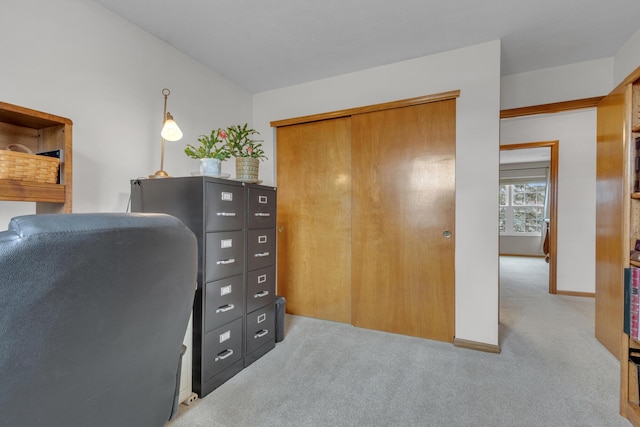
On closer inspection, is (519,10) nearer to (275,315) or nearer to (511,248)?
(275,315)

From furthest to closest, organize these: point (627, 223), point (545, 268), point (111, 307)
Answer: point (545, 268) → point (627, 223) → point (111, 307)

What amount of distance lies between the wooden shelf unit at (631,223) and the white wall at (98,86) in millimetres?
2980

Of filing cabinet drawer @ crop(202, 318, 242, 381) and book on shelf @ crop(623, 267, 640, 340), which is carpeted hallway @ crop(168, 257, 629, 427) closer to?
filing cabinet drawer @ crop(202, 318, 242, 381)

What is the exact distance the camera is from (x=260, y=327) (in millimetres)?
2254

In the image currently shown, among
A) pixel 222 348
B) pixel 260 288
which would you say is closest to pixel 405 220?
pixel 260 288

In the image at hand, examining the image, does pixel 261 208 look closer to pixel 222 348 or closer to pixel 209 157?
pixel 209 157

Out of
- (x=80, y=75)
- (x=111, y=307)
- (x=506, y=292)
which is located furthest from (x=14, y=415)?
(x=506, y=292)

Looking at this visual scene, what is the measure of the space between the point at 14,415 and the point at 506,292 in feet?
15.6

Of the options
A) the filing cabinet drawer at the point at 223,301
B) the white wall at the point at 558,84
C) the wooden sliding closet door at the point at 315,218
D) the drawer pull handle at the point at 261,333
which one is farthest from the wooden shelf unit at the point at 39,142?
the white wall at the point at 558,84

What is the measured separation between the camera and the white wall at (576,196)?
3.78 m

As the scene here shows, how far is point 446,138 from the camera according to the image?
2498 millimetres

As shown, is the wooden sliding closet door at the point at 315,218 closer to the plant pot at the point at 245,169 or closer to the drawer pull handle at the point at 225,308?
the plant pot at the point at 245,169

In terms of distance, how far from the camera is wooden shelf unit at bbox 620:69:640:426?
5.07 ft

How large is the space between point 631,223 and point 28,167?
301cm
